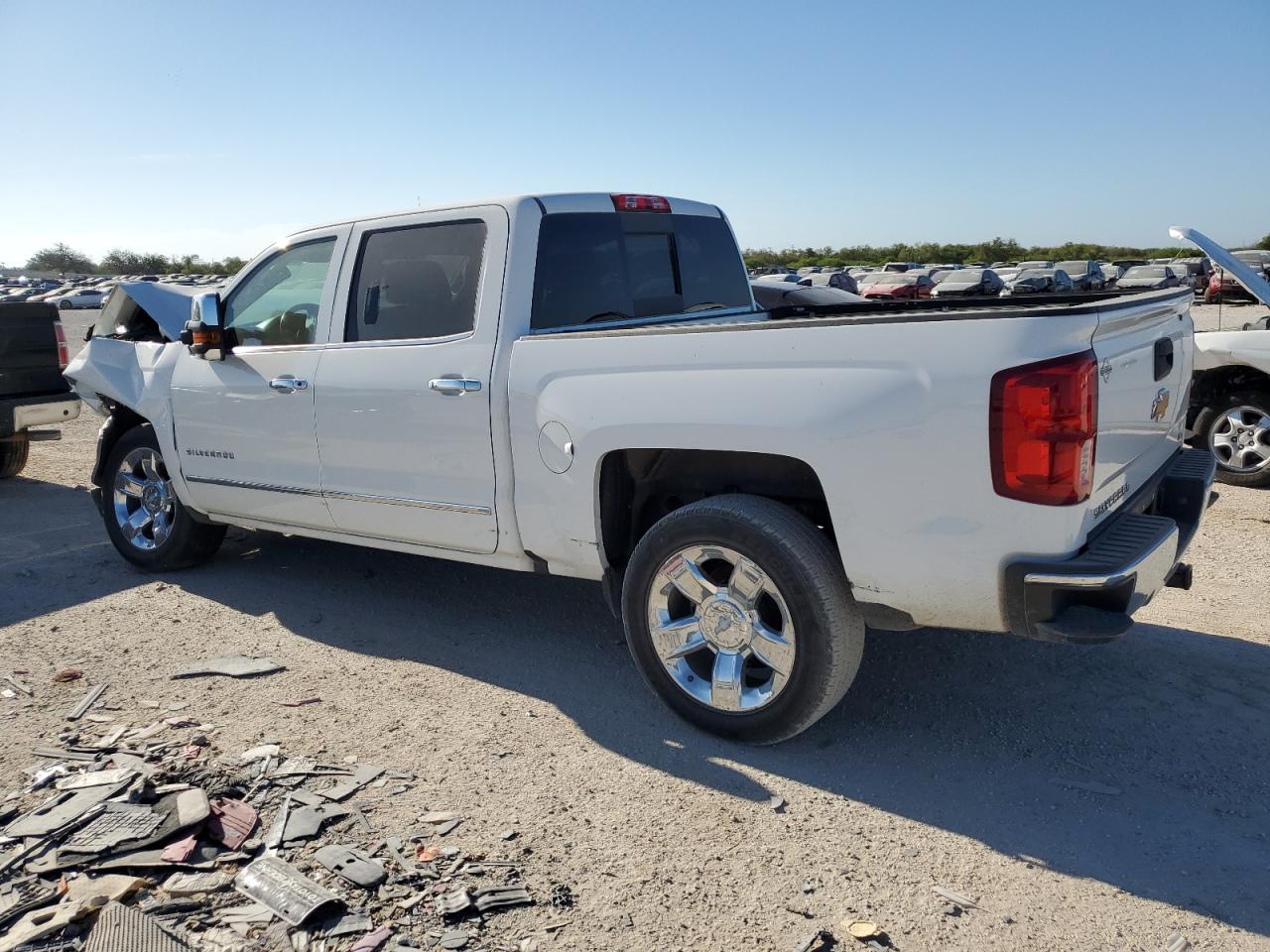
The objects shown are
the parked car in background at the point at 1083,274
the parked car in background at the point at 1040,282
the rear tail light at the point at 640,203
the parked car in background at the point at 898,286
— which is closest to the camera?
the rear tail light at the point at 640,203

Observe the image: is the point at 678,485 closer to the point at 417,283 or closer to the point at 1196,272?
the point at 417,283

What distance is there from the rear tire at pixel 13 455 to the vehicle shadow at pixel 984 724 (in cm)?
409

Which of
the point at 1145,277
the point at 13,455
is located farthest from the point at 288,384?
the point at 1145,277

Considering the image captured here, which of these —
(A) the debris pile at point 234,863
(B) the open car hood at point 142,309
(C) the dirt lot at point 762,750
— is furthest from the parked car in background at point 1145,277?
(A) the debris pile at point 234,863

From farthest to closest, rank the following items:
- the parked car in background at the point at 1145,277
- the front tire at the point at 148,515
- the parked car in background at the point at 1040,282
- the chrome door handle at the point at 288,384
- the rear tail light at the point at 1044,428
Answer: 1. the parked car in background at the point at 1145,277
2. the parked car in background at the point at 1040,282
3. the front tire at the point at 148,515
4. the chrome door handle at the point at 288,384
5. the rear tail light at the point at 1044,428

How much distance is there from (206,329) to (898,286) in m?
29.5

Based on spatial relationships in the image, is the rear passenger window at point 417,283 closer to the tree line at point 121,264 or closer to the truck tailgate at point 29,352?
the truck tailgate at point 29,352

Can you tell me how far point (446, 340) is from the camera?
14.2 feet

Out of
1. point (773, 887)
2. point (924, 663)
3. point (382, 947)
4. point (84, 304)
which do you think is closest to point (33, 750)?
point (382, 947)

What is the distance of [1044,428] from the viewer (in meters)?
2.88

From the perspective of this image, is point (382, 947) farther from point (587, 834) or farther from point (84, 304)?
point (84, 304)

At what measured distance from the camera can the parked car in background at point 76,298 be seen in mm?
50094

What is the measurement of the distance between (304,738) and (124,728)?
2.52 ft

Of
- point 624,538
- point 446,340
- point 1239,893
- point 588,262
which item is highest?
point 588,262
